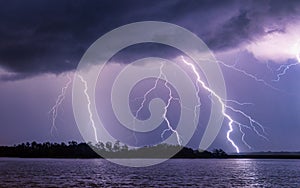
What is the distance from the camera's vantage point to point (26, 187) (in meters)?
48.2

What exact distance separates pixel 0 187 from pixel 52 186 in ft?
21.3

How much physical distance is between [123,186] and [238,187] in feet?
48.9

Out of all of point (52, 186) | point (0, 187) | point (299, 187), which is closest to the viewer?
point (0, 187)

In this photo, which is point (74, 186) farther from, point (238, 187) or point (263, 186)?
point (263, 186)

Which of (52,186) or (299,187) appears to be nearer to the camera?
(52,186)

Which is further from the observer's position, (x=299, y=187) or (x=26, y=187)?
(x=299, y=187)

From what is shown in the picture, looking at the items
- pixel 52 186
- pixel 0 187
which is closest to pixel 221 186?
pixel 52 186

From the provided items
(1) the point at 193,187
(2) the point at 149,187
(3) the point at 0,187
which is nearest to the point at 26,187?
(3) the point at 0,187

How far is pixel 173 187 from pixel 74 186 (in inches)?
470

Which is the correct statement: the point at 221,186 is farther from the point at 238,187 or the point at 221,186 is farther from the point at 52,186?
the point at 52,186

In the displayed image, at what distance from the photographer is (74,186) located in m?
51.5

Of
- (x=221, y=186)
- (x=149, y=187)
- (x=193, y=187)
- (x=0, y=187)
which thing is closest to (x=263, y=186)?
(x=221, y=186)

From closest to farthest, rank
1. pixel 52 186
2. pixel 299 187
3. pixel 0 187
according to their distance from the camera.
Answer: pixel 0 187
pixel 52 186
pixel 299 187

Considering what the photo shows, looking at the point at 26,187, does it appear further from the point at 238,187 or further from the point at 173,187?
the point at 238,187
